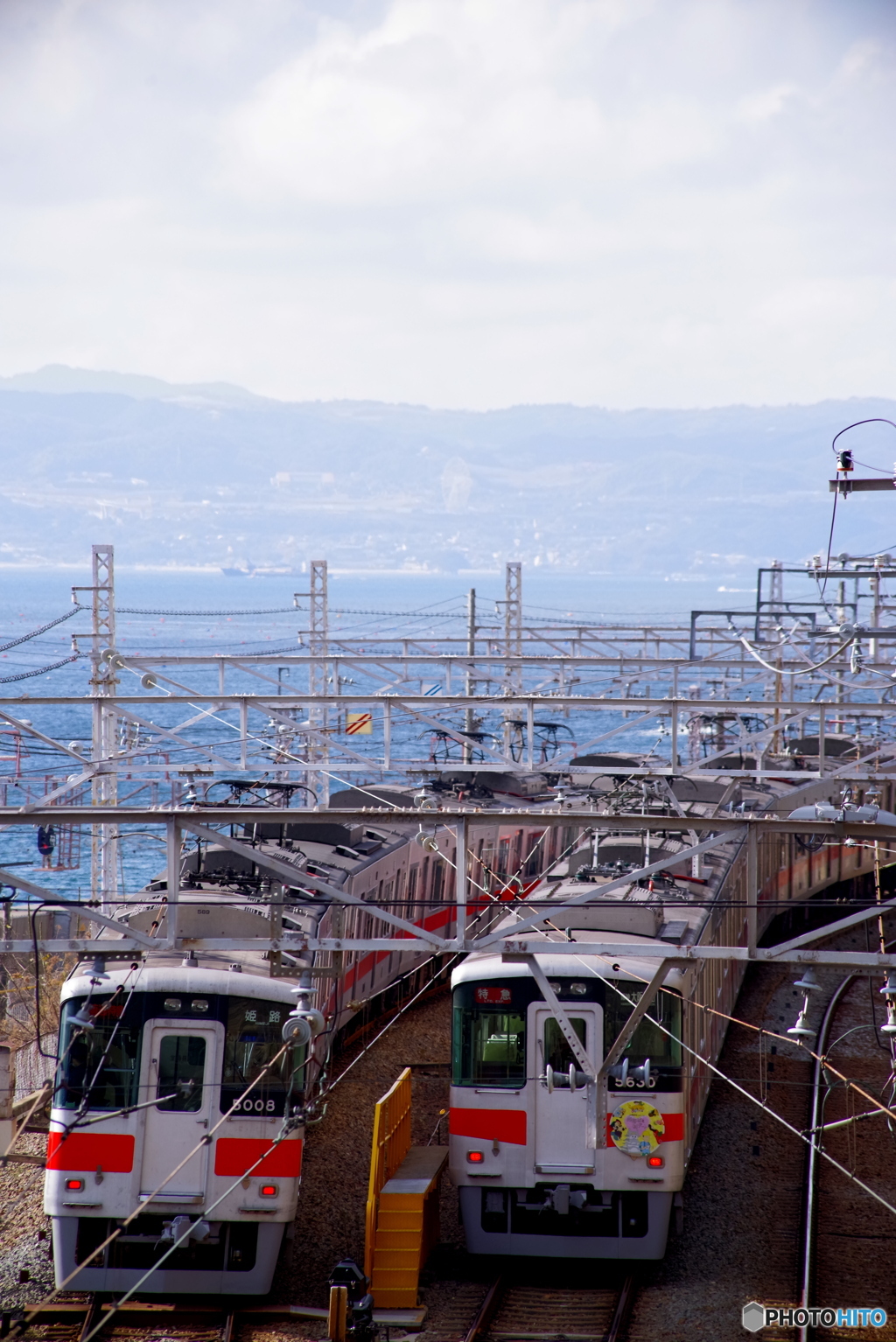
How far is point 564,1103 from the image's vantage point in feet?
37.9

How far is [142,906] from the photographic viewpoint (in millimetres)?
12805

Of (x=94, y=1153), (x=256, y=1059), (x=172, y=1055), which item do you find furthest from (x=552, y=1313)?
(x=94, y=1153)

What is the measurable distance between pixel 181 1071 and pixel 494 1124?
240 centimetres

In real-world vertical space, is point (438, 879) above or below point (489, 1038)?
below

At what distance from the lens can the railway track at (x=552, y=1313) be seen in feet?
35.7

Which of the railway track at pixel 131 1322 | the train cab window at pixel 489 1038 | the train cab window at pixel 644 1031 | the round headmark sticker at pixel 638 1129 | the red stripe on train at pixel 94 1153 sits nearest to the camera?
the railway track at pixel 131 1322

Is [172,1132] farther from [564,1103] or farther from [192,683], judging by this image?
[192,683]

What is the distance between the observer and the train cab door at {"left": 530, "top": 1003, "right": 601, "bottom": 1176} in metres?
11.5

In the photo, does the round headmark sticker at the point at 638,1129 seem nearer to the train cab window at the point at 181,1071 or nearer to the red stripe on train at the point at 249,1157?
the red stripe on train at the point at 249,1157

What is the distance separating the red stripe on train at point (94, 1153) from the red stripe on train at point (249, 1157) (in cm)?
65

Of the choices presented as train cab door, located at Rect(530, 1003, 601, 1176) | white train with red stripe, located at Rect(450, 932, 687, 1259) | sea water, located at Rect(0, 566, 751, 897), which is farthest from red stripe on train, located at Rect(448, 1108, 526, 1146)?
sea water, located at Rect(0, 566, 751, 897)

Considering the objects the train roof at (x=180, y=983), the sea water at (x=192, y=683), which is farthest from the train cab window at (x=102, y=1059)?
the sea water at (x=192, y=683)

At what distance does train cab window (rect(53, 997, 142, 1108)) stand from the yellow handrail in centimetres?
216

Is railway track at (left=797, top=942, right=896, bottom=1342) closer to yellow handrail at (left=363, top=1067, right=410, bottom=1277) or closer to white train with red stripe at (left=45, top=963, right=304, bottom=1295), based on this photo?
yellow handrail at (left=363, top=1067, right=410, bottom=1277)
